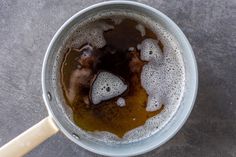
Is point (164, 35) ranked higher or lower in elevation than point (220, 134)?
higher

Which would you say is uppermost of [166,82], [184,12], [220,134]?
[184,12]

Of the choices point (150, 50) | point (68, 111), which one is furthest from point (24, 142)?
point (150, 50)

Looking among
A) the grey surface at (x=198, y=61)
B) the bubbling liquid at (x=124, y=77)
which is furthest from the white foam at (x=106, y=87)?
the grey surface at (x=198, y=61)

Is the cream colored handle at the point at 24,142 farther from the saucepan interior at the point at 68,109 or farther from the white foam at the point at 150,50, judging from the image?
the white foam at the point at 150,50

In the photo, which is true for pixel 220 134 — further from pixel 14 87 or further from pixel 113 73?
pixel 14 87

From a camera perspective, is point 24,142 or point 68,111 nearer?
point 24,142

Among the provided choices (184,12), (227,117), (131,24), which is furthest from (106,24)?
(227,117)

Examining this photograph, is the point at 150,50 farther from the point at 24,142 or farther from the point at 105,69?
the point at 24,142
